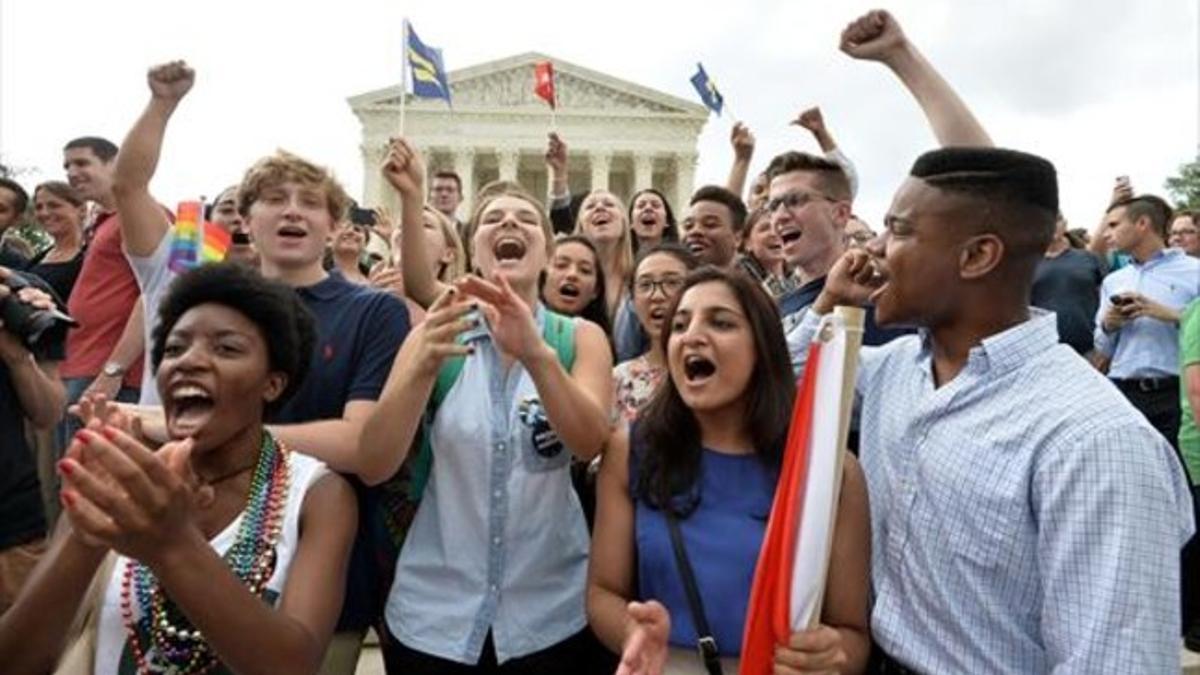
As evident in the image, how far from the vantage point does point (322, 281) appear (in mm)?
3424

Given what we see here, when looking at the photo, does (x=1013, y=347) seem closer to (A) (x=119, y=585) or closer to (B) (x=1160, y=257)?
(A) (x=119, y=585)

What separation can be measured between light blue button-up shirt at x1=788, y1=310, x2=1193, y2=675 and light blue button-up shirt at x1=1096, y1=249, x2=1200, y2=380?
14.6 ft

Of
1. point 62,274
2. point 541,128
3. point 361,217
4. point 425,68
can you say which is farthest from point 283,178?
point 541,128

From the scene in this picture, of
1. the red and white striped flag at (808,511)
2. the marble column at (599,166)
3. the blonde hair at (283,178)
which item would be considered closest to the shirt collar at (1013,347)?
the red and white striped flag at (808,511)

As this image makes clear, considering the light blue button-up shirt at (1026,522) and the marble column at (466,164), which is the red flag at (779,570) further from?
the marble column at (466,164)

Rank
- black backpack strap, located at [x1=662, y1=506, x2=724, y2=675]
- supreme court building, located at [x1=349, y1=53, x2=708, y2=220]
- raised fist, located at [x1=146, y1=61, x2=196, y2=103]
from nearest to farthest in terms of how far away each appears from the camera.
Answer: black backpack strap, located at [x1=662, y1=506, x2=724, y2=675]
raised fist, located at [x1=146, y1=61, x2=196, y2=103]
supreme court building, located at [x1=349, y1=53, x2=708, y2=220]

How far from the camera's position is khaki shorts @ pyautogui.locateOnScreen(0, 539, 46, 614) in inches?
136

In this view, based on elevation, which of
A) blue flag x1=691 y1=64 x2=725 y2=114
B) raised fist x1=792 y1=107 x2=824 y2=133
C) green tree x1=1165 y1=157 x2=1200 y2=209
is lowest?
green tree x1=1165 y1=157 x2=1200 y2=209

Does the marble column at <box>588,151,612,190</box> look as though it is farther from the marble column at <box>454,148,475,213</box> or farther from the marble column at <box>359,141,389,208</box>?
the marble column at <box>359,141,389,208</box>

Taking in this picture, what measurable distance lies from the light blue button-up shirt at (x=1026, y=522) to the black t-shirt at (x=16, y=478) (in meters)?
2.82

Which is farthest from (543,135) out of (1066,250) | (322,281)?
(322,281)

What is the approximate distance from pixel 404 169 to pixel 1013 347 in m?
2.20

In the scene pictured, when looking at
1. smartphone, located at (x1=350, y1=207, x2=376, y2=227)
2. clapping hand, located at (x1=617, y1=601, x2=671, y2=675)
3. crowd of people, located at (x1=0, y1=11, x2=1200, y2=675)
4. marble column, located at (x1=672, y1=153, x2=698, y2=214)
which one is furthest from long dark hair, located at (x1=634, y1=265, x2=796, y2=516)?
marble column, located at (x1=672, y1=153, x2=698, y2=214)

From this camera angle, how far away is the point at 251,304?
2465 mm
